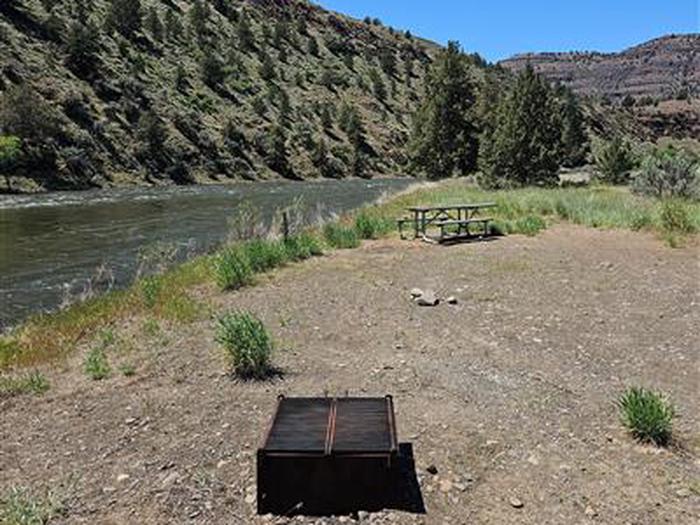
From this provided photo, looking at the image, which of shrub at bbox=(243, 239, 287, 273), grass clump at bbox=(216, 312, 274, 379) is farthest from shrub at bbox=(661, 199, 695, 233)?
grass clump at bbox=(216, 312, 274, 379)

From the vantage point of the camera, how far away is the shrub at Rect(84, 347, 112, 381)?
766cm

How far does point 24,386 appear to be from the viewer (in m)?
7.46

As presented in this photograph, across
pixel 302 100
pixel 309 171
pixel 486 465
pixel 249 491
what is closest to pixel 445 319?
pixel 486 465

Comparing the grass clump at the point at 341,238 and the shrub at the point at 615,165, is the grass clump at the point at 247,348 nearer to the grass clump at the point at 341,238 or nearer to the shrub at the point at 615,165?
the grass clump at the point at 341,238

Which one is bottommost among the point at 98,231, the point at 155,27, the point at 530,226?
the point at 98,231

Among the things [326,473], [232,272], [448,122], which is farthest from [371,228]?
[448,122]

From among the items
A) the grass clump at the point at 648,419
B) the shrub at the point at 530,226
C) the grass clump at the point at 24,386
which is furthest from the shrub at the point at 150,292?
the shrub at the point at 530,226

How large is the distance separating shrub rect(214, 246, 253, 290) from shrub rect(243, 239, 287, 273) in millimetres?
283

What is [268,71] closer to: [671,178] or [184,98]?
[184,98]

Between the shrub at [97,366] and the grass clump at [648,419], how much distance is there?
528 cm

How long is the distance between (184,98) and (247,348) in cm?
5579

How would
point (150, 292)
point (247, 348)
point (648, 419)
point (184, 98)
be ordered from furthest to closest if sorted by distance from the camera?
point (184, 98)
point (150, 292)
point (247, 348)
point (648, 419)

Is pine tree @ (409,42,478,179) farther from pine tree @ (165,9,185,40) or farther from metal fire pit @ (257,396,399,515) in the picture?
metal fire pit @ (257,396,399,515)

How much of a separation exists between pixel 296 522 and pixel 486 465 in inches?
60.8
